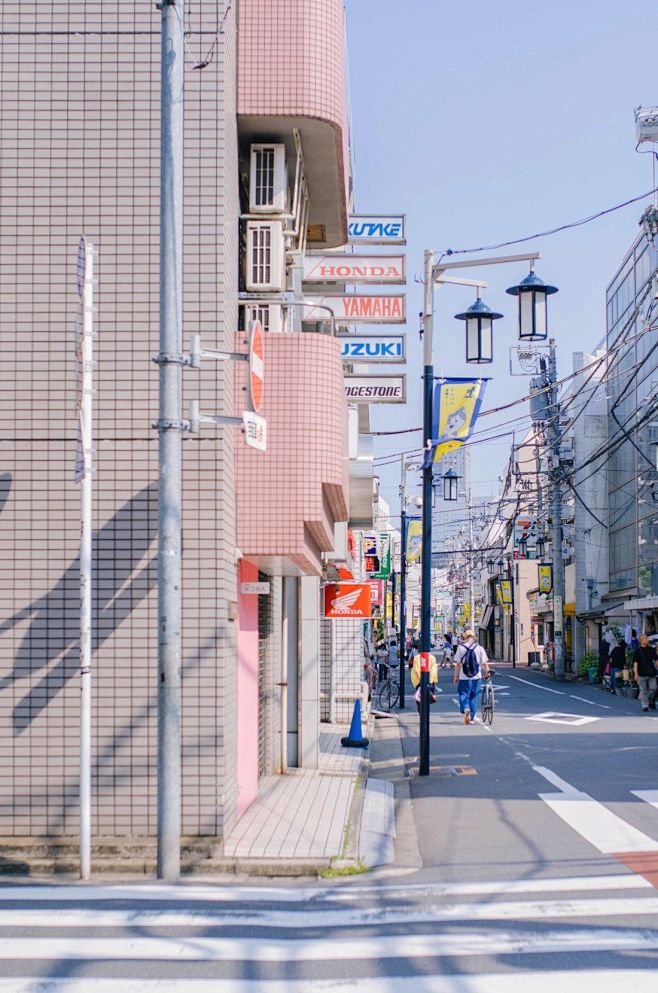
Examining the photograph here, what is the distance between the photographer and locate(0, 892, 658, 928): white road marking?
8000 mm

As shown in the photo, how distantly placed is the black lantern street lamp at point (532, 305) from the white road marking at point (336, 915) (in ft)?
29.2

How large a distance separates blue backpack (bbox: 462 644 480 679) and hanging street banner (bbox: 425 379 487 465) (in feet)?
24.0

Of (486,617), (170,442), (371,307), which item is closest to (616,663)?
(371,307)

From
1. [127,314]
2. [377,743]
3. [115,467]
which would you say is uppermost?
[127,314]

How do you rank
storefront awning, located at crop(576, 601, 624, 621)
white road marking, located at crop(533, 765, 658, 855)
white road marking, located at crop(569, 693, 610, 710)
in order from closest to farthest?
white road marking, located at crop(533, 765, 658, 855)
white road marking, located at crop(569, 693, 610, 710)
storefront awning, located at crop(576, 601, 624, 621)

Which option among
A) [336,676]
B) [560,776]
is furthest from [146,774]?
[336,676]

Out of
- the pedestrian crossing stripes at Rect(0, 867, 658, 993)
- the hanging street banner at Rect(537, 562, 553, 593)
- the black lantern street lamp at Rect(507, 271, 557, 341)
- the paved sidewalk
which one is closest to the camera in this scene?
the pedestrian crossing stripes at Rect(0, 867, 658, 993)

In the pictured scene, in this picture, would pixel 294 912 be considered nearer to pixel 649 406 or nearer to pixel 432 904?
pixel 432 904

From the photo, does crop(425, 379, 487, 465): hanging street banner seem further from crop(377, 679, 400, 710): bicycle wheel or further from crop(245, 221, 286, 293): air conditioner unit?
crop(377, 679, 400, 710): bicycle wheel

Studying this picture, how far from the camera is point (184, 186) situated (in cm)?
1134

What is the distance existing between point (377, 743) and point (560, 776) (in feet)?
26.1

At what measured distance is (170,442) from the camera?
9.74 metres

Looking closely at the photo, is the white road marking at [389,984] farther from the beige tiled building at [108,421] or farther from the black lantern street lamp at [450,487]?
the black lantern street lamp at [450,487]

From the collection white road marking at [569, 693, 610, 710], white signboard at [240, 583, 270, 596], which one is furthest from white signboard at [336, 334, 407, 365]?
white road marking at [569, 693, 610, 710]
